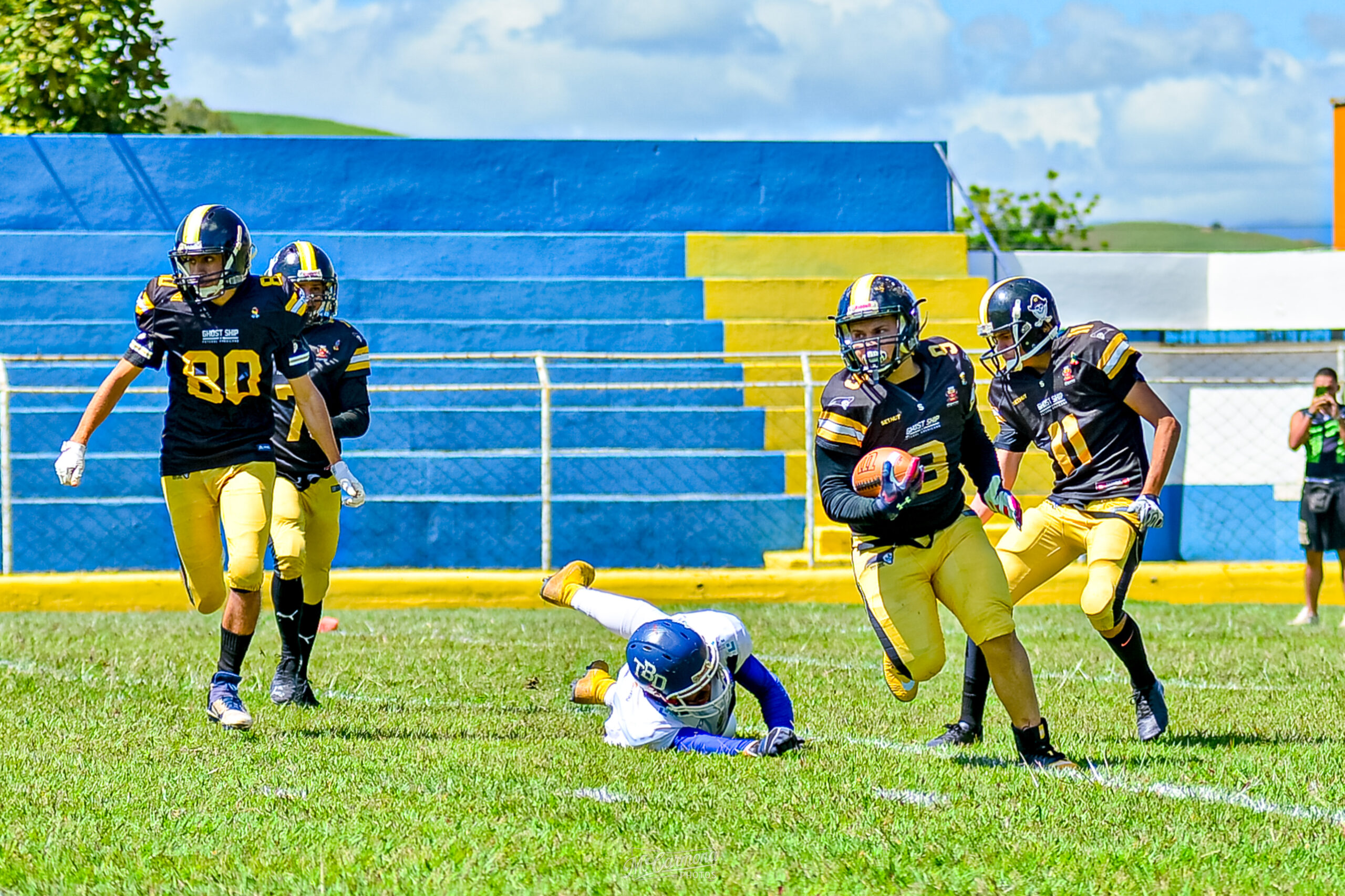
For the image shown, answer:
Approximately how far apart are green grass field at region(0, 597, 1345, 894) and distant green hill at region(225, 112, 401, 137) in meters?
42.6

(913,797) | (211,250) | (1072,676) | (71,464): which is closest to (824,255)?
(1072,676)

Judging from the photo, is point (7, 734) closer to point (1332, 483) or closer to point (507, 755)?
point (507, 755)

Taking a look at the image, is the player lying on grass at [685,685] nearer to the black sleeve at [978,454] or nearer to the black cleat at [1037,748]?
the black cleat at [1037,748]

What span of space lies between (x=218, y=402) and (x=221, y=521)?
0.49 metres

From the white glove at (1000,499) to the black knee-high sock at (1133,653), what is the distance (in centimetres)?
95

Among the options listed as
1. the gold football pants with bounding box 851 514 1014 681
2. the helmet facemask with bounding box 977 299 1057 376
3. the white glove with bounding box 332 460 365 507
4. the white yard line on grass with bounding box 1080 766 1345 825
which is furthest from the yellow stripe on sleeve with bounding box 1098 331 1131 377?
the white glove with bounding box 332 460 365 507

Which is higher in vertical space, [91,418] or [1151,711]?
[91,418]

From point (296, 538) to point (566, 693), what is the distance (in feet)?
4.90

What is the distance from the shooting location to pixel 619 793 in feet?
17.4

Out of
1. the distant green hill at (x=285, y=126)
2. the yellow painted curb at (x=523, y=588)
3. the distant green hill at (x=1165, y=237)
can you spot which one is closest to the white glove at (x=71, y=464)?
the yellow painted curb at (x=523, y=588)

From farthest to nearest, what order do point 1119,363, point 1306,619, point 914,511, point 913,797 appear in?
point 1306,619 < point 1119,363 < point 914,511 < point 913,797

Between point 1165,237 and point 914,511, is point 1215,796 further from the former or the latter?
point 1165,237

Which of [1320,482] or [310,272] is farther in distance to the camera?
[1320,482]

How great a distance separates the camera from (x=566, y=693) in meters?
7.92
